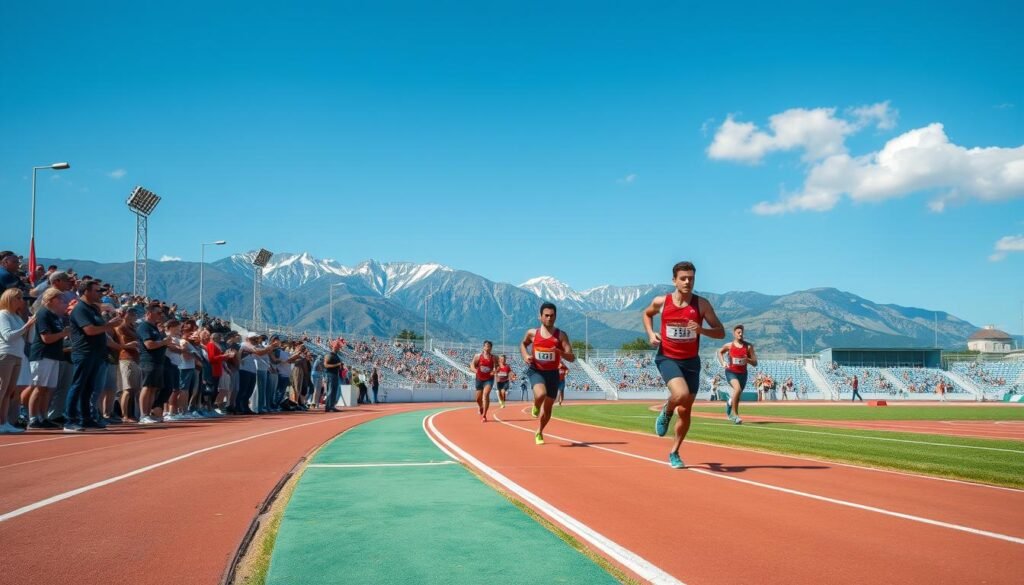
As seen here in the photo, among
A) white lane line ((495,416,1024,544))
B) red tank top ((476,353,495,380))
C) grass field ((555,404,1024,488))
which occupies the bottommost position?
grass field ((555,404,1024,488))

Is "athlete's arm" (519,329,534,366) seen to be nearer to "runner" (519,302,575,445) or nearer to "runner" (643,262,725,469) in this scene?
"runner" (519,302,575,445)

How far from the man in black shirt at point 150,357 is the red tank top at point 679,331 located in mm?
10735

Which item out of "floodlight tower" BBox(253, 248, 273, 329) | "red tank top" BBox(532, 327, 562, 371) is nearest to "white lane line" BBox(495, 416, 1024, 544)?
"red tank top" BBox(532, 327, 562, 371)

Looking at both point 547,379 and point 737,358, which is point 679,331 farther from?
point 737,358

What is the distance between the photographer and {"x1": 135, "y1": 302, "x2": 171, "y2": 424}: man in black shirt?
14.4 meters

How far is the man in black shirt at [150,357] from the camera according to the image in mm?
14383

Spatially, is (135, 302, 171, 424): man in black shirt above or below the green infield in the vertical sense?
above

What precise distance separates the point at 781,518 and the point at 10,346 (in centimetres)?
1129

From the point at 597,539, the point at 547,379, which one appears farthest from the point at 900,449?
the point at 597,539

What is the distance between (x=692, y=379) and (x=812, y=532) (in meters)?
3.76

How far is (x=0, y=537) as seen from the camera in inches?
173

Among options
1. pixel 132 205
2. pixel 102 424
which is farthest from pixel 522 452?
pixel 132 205

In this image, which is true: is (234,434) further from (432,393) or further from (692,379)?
(432,393)

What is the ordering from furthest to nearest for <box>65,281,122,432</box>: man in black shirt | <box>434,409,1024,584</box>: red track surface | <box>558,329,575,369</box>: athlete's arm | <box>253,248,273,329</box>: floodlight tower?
<box>253,248,273,329</box>: floodlight tower
<box>65,281,122,432</box>: man in black shirt
<box>558,329,575,369</box>: athlete's arm
<box>434,409,1024,584</box>: red track surface
